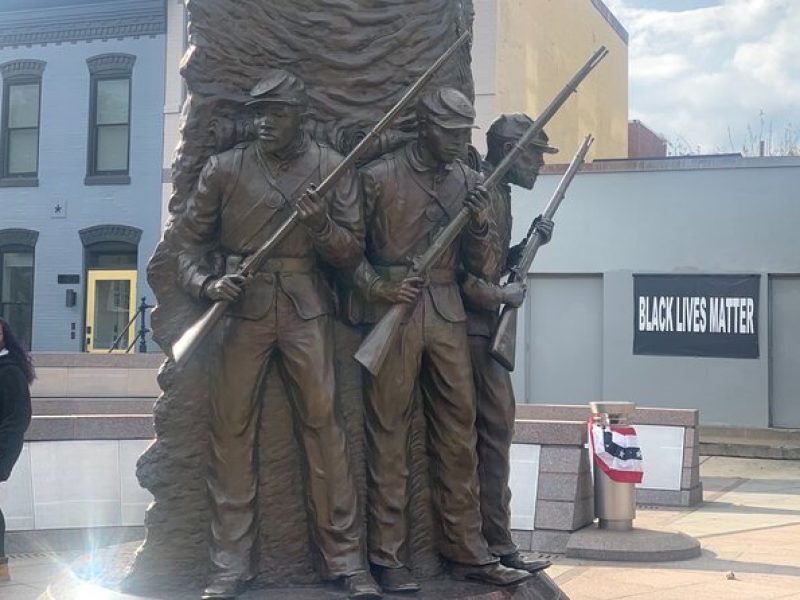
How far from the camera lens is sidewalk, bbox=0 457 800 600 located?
22.7 ft

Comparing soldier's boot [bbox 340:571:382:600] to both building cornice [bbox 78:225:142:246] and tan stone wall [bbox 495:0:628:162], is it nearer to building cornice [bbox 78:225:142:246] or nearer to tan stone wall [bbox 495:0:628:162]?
tan stone wall [bbox 495:0:628:162]

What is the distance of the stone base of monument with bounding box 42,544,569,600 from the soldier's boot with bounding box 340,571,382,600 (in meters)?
0.05

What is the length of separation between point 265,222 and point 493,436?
1.62m

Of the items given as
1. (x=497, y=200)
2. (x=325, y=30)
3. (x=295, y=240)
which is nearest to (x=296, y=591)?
(x=295, y=240)

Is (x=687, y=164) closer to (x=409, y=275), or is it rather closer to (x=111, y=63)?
(x=111, y=63)

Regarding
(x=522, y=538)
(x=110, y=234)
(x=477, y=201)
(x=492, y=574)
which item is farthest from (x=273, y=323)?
(x=110, y=234)

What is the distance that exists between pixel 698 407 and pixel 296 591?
1290 centimetres

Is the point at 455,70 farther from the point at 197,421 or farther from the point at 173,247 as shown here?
the point at 197,421

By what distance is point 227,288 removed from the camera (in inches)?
183

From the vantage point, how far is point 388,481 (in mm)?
4984

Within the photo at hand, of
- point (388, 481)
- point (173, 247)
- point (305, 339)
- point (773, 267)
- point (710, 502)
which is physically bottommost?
point (710, 502)

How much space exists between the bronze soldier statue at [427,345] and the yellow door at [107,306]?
51.3 ft

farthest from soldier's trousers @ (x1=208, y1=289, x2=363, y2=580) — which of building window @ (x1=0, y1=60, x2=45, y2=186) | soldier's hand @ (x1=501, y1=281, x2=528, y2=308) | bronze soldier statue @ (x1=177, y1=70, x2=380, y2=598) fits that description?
building window @ (x1=0, y1=60, x2=45, y2=186)

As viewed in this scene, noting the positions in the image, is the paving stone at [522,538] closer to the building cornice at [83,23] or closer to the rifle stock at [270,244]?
the rifle stock at [270,244]
